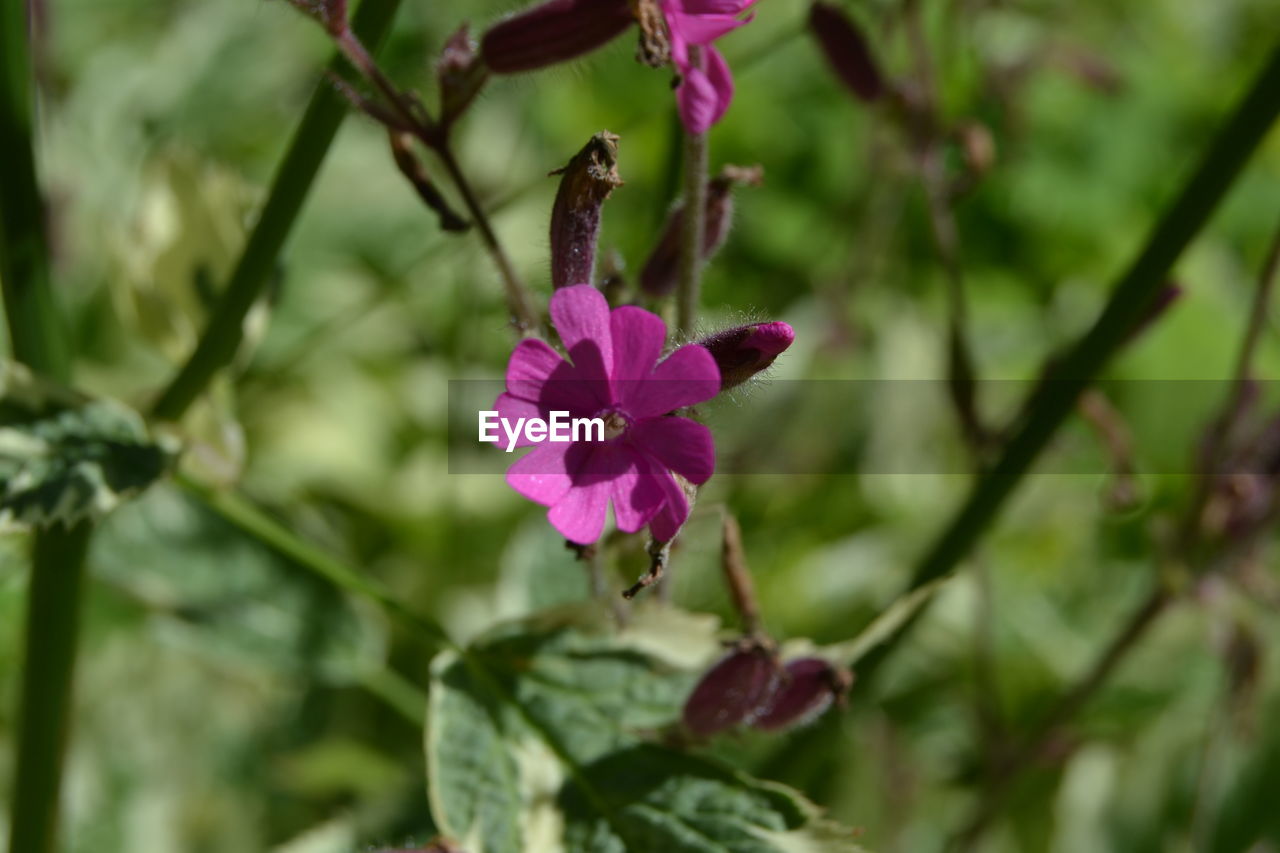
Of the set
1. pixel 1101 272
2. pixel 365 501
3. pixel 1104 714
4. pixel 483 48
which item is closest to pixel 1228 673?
pixel 1104 714

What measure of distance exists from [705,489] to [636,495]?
0.28 metres

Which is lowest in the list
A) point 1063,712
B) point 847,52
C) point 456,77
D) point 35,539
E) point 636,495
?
point 1063,712

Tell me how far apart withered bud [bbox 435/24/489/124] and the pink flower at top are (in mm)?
108

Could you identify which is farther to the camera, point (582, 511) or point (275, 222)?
point (275, 222)

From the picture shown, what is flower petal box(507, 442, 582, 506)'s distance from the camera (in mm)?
472

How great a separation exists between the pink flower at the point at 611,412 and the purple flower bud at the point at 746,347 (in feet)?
0.10

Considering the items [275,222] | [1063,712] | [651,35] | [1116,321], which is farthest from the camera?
[1063,712]

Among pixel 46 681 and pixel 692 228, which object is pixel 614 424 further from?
pixel 46 681

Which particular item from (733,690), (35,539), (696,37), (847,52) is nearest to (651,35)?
(696,37)

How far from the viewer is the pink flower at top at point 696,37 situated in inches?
19.4

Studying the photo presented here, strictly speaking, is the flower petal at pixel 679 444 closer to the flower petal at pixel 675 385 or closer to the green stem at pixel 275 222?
the flower petal at pixel 675 385

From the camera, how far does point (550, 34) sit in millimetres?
547

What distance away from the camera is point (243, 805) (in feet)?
3.86

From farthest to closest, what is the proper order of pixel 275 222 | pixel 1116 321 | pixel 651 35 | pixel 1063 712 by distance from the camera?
pixel 1063 712, pixel 1116 321, pixel 275 222, pixel 651 35
